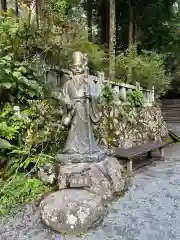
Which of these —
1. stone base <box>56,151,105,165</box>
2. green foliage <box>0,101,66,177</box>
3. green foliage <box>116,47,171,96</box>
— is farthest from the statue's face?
green foliage <box>116,47,171,96</box>


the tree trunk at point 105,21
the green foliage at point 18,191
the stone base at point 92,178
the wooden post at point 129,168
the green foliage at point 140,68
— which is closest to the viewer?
the green foliage at point 18,191

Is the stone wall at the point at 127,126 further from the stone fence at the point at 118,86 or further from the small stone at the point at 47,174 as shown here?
the small stone at the point at 47,174

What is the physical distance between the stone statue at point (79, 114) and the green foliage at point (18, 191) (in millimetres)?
528

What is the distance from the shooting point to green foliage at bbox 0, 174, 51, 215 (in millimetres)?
3525

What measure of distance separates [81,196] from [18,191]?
0.90 m

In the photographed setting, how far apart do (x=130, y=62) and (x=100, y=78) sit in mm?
2746

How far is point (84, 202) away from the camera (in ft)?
10.7

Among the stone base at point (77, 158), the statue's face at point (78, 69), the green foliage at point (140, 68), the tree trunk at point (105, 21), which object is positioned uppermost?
the tree trunk at point (105, 21)

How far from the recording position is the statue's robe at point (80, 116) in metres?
4.03

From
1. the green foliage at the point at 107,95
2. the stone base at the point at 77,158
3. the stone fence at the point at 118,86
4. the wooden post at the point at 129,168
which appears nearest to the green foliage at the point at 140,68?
the stone fence at the point at 118,86

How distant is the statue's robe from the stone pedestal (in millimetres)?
272

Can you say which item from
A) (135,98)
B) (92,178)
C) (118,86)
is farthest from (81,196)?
(135,98)

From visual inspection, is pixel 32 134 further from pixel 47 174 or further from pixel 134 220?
pixel 134 220

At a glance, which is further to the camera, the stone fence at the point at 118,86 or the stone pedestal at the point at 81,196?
the stone fence at the point at 118,86
